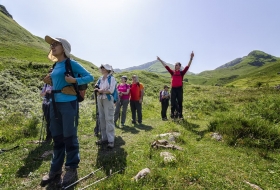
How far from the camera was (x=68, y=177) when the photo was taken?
5.08m

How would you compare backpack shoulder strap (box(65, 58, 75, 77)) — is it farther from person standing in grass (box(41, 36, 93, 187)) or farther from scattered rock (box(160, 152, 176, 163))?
scattered rock (box(160, 152, 176, 163))

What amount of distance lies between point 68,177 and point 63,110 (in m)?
1.73

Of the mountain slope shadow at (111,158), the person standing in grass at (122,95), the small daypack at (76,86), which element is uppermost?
the small daypack at (76,86)

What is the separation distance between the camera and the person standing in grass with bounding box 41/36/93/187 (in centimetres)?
489

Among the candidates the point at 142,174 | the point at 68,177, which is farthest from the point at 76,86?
the point at 142,174

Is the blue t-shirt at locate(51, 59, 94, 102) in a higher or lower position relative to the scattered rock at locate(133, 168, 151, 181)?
higher

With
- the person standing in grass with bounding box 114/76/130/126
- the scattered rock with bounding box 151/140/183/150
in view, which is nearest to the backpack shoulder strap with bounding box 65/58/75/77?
the scattered rock with bounding box 151/140/183/150

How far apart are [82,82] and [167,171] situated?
3.19 metres

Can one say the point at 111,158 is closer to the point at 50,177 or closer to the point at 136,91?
the point at 50,177

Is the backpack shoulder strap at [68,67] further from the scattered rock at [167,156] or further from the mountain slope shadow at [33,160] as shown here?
the scattered rock at [167,156]

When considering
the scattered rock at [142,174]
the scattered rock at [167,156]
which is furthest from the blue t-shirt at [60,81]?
the scattered rock at [167,156]

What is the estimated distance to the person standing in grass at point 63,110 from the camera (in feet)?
16.1

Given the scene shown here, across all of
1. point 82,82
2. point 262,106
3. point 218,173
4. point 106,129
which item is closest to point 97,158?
point 106,129

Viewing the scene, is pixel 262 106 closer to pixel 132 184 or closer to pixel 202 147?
pixel 202 147
